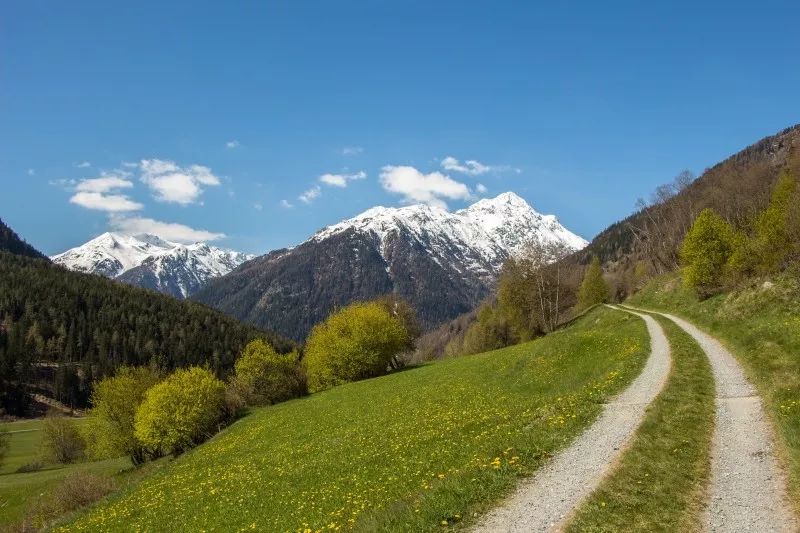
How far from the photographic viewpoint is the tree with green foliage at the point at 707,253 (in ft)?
178

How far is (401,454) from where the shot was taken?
74.7ft

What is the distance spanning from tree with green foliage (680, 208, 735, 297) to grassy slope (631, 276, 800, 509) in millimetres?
3166

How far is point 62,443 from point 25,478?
1116 inches

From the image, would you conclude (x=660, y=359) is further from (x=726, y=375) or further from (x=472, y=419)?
(x=472, y=419)

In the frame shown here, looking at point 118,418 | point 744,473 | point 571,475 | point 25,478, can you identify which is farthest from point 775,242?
point 25,478

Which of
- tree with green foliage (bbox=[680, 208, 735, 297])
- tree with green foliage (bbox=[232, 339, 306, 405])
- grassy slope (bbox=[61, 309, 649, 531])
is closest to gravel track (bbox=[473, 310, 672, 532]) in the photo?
grassy slope (bbox=[61, 309, 649, 531])

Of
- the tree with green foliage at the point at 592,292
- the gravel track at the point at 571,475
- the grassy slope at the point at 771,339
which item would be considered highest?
the tree with green foliage at the point at 592,292

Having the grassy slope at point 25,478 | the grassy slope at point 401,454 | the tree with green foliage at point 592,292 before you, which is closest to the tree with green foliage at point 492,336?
the tree with green foliage at point 592,292

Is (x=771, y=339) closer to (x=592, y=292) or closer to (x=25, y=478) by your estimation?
(x=592, y=292)

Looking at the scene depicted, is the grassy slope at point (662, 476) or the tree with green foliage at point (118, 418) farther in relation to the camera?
the tree with green foliage at point (118, 418)

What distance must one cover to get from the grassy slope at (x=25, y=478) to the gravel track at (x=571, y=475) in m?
52.8

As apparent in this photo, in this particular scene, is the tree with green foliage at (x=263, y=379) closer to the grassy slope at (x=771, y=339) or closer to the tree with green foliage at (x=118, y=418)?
the tree with green foliage at (x=118, y=418)

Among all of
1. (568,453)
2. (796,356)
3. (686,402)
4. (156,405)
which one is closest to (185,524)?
(568,453)

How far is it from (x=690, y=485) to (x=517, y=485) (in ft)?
14.0
